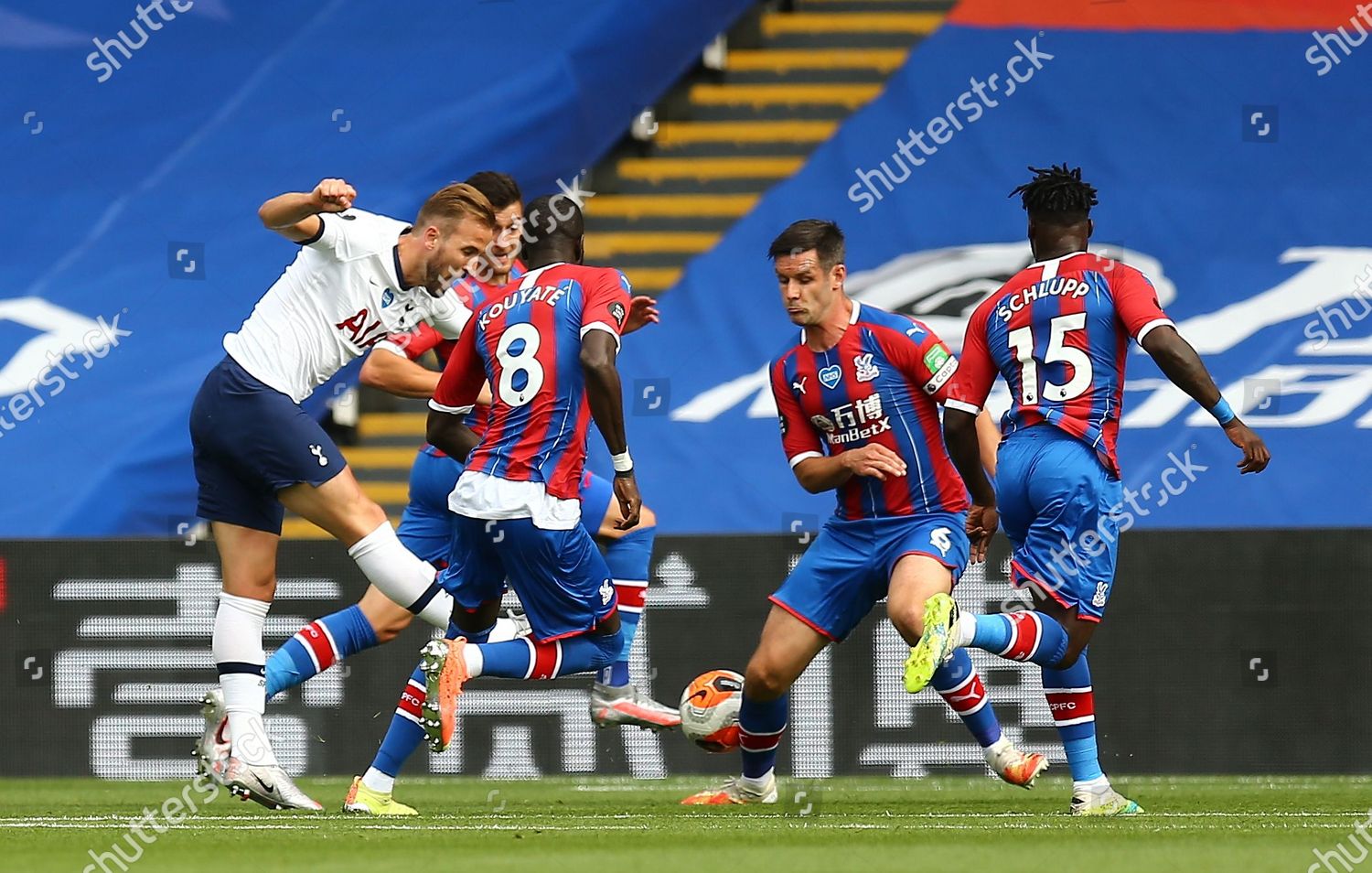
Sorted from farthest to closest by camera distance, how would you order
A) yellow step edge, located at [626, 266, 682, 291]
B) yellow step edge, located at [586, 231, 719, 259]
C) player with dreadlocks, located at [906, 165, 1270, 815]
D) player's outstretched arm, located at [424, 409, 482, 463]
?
yellow step edge, located at [586, 231, 719, 259]
yellow step edge, located at [626, 266, 682, 291]
player's outstretched arm, located at [424, 409, 482, 463]
player with dreadlocks, located at [906, 165, 1270, 815]

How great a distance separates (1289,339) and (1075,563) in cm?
627

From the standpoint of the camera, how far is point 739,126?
13.5 meters

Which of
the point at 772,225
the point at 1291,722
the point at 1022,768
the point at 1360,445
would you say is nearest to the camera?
the point at 1022,768

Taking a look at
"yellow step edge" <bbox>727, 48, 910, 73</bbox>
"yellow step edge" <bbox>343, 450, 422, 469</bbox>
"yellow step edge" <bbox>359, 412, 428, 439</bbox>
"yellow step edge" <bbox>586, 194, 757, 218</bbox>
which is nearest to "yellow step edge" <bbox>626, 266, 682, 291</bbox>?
"yellow step edge" <bbox>586, 194, 757, 218</bbox>

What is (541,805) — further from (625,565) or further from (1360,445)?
(1360,445)

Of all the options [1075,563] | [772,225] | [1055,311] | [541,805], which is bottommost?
[541,805]

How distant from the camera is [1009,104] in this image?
511 inches

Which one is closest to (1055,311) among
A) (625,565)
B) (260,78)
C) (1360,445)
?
(625,565)

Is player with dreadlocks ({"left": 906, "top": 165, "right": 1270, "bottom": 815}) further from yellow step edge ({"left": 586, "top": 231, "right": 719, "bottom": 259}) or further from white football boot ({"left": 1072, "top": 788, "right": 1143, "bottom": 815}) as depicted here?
yellow step edge ({"left": 586, "top": 231, "right": 719, "bottom": 259})

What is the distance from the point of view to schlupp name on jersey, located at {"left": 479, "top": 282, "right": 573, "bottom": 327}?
21.3ft

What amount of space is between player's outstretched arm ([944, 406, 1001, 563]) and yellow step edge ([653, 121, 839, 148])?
693 cm

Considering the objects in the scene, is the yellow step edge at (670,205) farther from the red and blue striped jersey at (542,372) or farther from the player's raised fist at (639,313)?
the red and blue striped jersey at (542,372)

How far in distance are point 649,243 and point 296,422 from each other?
22.6ft

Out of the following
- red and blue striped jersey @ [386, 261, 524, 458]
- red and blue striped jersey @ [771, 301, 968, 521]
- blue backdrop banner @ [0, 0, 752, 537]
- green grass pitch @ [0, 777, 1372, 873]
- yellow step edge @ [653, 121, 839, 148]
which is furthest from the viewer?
yellow step edge @ [653, 121, 839, 148]
